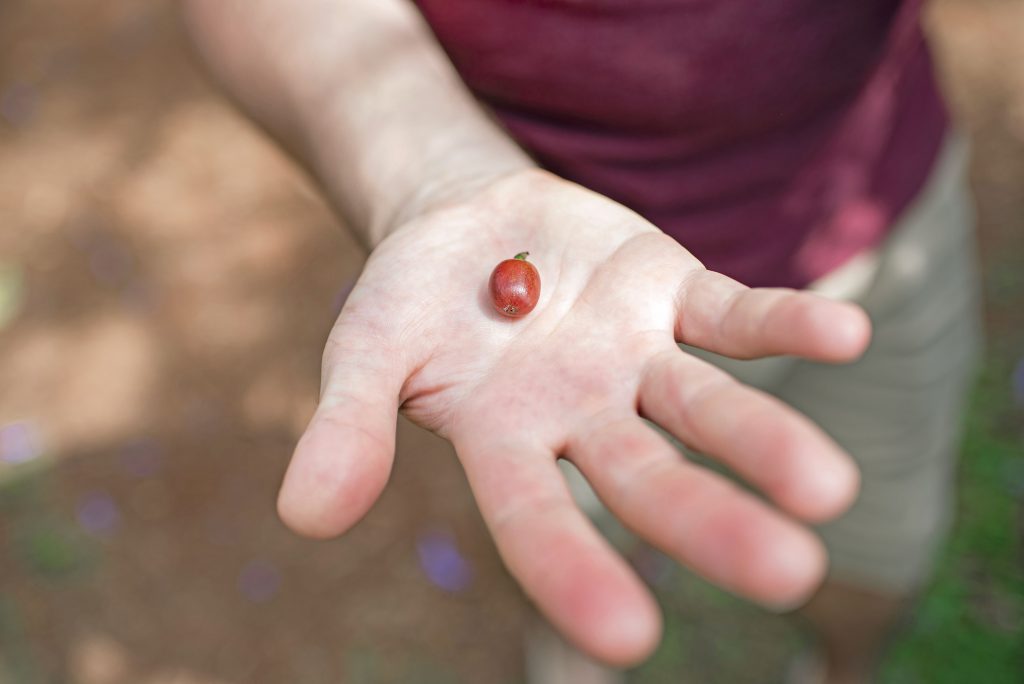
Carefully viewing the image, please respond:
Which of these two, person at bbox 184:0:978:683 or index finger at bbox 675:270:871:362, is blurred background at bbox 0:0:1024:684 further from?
index finger at bbox 675:270:871:362

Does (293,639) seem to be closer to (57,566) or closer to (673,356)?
(57,566)

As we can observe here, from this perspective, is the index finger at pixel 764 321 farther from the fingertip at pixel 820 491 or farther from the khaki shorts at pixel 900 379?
the khaki shorts at pixel 900 379

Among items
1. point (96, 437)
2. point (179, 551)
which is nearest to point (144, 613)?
point (179, 551)

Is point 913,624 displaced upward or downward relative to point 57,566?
upward

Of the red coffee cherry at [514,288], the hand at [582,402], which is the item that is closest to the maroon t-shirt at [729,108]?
the hand at [582,402]

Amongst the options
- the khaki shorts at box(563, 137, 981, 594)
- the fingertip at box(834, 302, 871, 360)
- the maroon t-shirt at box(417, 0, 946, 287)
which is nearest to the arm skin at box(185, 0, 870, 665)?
the fingertip at box(834, 302, 871, 360)

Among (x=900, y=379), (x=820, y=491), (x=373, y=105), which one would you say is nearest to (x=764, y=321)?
(x=820, y=491)

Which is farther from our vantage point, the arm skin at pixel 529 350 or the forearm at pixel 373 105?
the forearm at pixel 373 105
